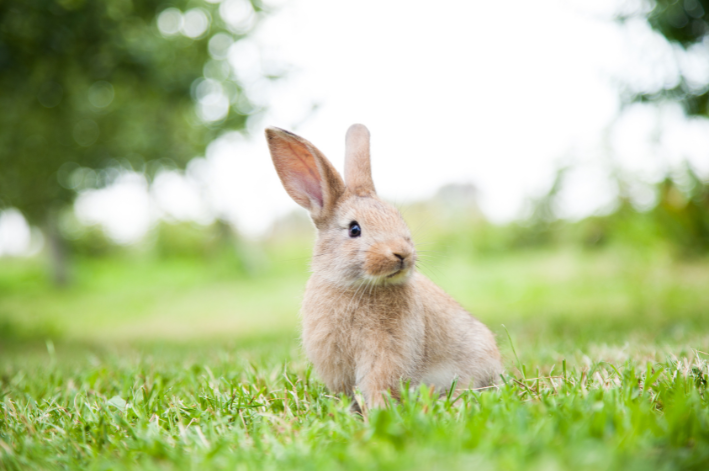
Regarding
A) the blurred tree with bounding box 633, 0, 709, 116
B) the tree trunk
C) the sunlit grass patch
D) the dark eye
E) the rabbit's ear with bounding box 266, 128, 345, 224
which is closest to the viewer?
the sunlit grass patch

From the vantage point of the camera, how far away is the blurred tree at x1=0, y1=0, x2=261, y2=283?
5680 mm

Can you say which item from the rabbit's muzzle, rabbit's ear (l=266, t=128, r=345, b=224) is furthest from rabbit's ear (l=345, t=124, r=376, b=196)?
the rabbit's muzzle

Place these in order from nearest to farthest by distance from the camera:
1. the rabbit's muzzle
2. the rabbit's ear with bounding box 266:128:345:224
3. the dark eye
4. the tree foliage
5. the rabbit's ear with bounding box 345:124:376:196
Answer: the rabbit's muzzle < the dark eye < the rabbit's ear with bounding box 266:128:345:224 < the rabbit's ear with bounding box 345:124:376:196 < the tree foliage

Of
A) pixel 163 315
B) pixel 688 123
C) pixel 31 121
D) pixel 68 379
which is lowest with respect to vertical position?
pixel 163 315

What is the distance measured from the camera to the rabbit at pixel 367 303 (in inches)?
99.3

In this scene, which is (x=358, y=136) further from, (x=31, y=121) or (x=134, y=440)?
(x=31, y=121)

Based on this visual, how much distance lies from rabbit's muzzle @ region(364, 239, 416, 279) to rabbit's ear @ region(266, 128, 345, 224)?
19.1 inches

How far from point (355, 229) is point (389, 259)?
344 mm

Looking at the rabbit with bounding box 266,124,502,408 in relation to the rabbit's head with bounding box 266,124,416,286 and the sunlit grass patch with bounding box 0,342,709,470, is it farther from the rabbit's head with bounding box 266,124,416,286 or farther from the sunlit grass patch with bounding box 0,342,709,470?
the sunlit grass patch with bounding box 0,342,709,470

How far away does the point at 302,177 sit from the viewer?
294cm

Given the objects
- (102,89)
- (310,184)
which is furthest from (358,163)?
(102,89)

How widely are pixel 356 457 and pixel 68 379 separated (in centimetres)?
288

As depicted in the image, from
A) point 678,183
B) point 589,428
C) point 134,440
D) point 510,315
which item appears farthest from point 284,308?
point 678,183

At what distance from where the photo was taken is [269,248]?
19141 millimetres
